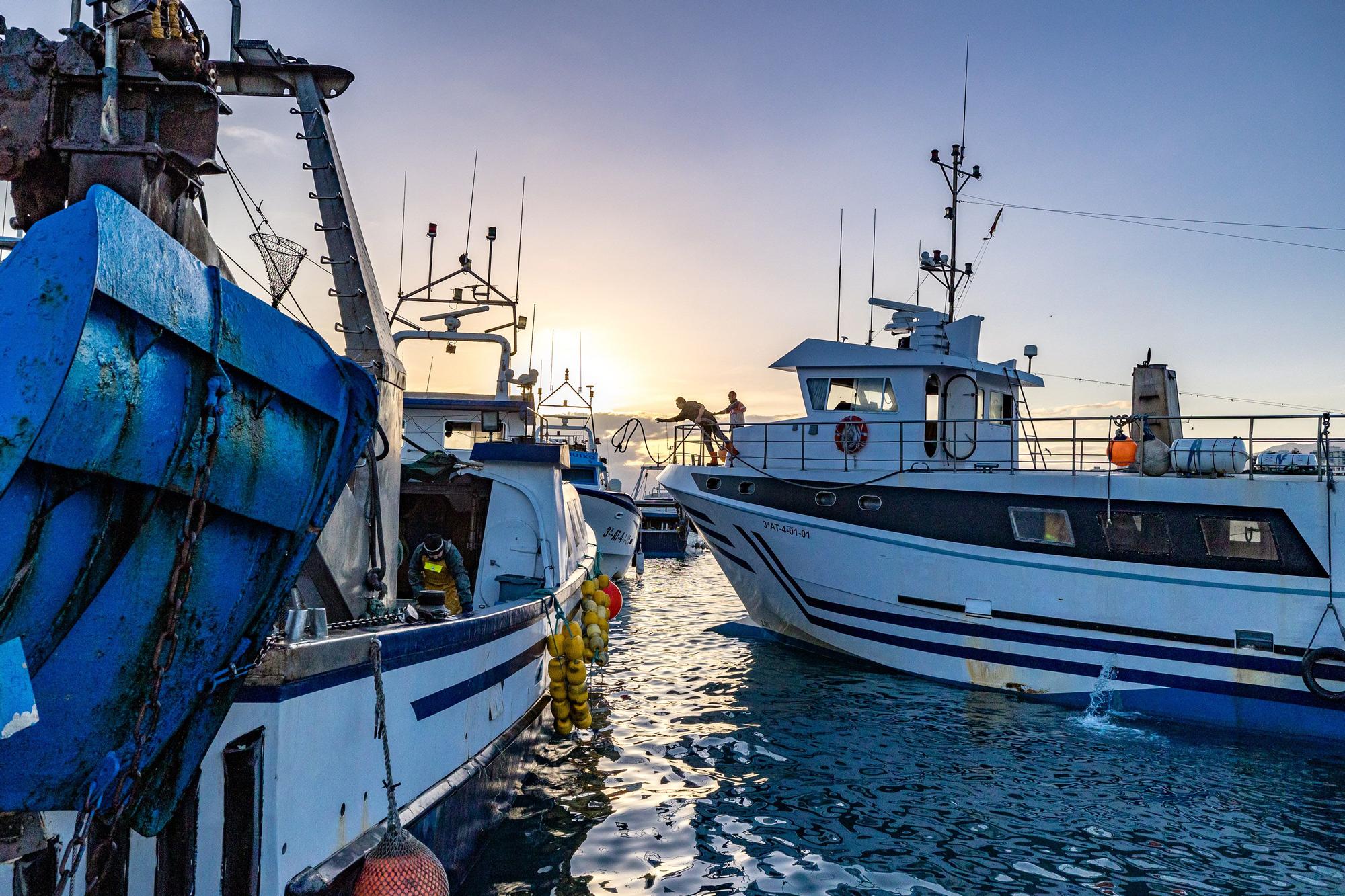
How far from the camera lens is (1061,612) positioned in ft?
40.8

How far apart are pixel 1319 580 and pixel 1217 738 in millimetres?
2344

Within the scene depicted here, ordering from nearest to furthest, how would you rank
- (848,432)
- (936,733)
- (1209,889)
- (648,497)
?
(1209,889)
(936,733)
(848,432)
(648,497)

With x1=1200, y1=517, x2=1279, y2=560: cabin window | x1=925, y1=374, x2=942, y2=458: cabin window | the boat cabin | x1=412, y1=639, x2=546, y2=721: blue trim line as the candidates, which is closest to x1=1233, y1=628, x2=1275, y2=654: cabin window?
x1=1200, y1=517, x2=1279, y2=560: cabin window

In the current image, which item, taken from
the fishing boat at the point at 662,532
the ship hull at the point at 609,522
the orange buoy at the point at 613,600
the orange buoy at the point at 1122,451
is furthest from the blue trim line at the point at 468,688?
the fishing boat at the point at 662,532

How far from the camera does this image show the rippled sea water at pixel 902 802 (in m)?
6.79

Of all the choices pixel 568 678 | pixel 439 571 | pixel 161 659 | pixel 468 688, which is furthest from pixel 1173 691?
pixel 161 659

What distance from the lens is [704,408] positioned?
1641 cm

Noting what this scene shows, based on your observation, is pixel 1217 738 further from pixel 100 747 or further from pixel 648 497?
pixel 648 497

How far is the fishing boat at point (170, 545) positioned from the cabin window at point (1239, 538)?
10.2 meters

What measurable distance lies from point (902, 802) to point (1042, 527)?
5.74 meters

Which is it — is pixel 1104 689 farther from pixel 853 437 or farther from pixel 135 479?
pixel 135 479

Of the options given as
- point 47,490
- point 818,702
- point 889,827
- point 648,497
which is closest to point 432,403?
point 818,702

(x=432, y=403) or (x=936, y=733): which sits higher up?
(x=432, y=403)

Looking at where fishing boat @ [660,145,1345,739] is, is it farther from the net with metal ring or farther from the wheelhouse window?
the net with metal ring
